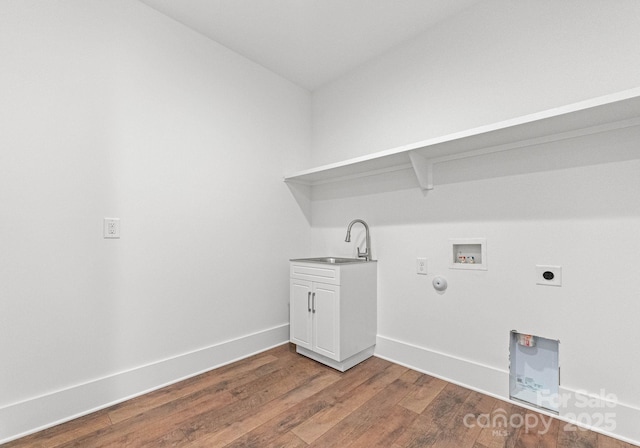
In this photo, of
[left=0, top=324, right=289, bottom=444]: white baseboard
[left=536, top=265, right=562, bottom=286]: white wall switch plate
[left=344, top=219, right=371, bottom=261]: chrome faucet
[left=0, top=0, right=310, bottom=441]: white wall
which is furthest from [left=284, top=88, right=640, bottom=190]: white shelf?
[left=0, top=324, right=289, bottom=444]: white baseboard

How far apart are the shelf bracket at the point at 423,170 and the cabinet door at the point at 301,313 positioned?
46.8 inches

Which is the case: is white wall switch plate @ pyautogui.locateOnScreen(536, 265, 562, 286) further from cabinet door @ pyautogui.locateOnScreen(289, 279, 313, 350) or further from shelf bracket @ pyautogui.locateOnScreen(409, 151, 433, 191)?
cabinet door @ pyautogui.locateOnScreen(289, 279, 313, 350)

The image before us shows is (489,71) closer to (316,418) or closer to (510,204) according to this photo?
(510,204)

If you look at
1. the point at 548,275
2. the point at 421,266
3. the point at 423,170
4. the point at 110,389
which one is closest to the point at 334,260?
the point at 421,266

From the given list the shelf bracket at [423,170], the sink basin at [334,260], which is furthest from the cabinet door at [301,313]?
the shelf bracket at [423,170]

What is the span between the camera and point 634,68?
4.83 feet

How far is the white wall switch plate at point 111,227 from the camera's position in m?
1.79

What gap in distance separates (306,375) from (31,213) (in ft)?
6.33

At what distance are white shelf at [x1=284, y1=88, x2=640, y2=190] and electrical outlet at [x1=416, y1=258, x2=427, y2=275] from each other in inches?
21.7

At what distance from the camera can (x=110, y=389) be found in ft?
5.78

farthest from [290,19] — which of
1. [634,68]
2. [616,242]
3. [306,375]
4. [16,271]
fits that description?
[306,375]

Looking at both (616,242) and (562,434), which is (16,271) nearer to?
(562,434)

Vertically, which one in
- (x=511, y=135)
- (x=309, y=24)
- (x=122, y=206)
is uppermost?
(x=309, y=24)

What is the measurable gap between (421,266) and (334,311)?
0.74 m
